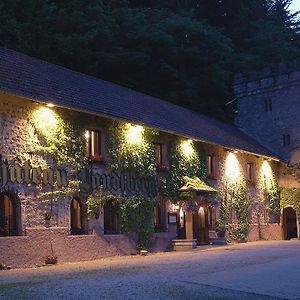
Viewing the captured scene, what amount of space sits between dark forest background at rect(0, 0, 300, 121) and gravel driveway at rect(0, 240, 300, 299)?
18199mm

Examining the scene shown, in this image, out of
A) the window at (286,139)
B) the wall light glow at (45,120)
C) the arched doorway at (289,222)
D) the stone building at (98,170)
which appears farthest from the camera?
the window at (286,139)

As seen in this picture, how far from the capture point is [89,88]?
23406mm

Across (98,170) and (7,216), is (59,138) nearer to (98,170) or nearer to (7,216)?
(98,170)

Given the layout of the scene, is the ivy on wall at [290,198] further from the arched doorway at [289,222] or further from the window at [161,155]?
the window at [161,155]

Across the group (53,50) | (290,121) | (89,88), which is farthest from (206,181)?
(53,50)

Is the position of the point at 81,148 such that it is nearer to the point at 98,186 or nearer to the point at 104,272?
the point at 98,186

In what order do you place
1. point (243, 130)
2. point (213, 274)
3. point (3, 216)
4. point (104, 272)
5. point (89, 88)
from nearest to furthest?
point (213, 274)
point (104, 272)
point (3, 216)
point (89, 88)
point (243, 130)

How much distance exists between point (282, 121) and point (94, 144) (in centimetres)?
1754

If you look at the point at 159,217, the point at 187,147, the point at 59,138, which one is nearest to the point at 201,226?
the point at 159,217

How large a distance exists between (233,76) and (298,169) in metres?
8.06

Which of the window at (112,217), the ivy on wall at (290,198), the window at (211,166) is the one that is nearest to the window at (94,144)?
the window at (112,217)

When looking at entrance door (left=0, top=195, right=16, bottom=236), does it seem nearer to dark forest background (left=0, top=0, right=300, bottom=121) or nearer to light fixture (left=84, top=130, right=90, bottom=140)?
light fixture (left=84, top=130, right=90, bottom=140)

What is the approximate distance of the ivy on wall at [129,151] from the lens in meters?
21.8

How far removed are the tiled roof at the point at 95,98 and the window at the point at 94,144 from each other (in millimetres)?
901
